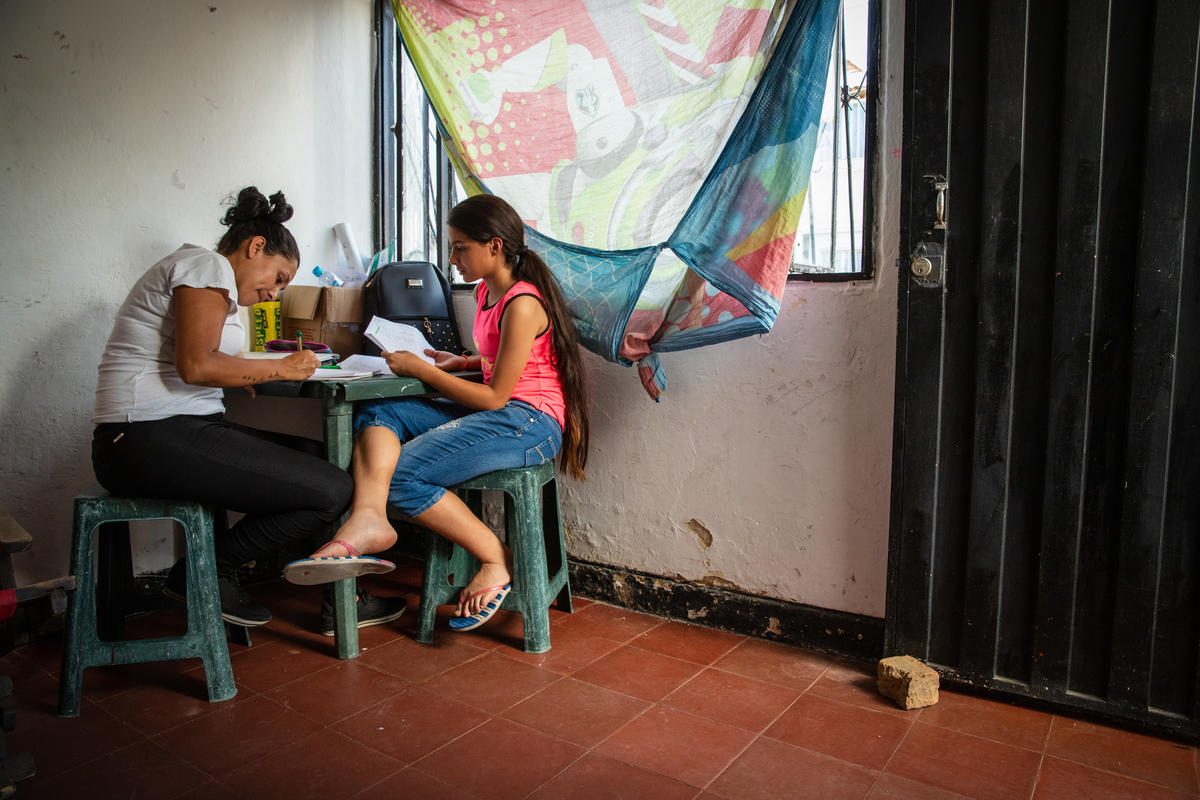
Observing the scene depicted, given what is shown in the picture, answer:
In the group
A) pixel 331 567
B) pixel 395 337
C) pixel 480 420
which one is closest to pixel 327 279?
pixel 395 337

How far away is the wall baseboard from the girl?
0.52 metres

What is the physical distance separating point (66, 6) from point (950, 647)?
3.06m

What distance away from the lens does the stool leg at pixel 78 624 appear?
1841 mm

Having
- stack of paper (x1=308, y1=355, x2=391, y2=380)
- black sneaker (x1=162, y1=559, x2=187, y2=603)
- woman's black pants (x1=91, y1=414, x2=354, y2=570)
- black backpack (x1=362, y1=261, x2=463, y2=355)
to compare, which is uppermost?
black backpack (x1=362, y1=261, x2=463, y2=355)

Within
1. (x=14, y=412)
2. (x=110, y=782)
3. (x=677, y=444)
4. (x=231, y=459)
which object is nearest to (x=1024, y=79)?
(x=677, y=444)

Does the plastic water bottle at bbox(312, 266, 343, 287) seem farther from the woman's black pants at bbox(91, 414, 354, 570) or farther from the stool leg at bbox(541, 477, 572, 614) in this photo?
the stool leg at bbox(541, 477, 572, 614)

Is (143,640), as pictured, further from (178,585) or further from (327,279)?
(327,279)

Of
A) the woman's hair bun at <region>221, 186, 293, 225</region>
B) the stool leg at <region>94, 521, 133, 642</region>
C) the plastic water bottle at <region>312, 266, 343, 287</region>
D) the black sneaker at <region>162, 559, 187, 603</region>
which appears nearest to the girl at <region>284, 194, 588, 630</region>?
the black sneaker at <region>162, 559, 187, 603</region>

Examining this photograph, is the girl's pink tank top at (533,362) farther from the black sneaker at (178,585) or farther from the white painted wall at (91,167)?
the white painted wall at (91,167)

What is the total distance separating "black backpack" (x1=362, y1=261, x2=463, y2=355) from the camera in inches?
108

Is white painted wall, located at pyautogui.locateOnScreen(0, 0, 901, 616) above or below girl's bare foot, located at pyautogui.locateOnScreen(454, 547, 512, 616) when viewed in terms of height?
above

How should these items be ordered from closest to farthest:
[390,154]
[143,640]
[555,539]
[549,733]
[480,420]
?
1. [549,733]
2. [143,640]
3. [480,420]
4. [555,539]
5. [390,154]

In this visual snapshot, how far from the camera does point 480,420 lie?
224 cm

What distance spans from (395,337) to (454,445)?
1.80ft
